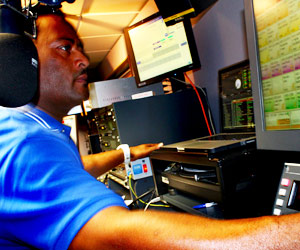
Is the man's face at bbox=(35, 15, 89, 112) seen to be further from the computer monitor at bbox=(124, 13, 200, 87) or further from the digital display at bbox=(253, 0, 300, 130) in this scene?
the digital display at bbox=(253, 0, 300, 130)

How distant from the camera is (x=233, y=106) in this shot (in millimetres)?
1010

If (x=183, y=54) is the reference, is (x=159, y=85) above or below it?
below

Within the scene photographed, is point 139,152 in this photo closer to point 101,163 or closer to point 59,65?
point 101,163

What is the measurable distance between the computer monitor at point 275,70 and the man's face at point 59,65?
613mm

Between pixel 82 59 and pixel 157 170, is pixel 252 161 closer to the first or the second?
pixel 157 170

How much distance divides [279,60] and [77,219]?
55 centimetres

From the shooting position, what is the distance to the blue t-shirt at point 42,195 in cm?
40

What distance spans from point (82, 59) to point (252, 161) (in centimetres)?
72

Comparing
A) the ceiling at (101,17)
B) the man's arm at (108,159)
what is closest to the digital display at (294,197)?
the man's arm at (108,159)

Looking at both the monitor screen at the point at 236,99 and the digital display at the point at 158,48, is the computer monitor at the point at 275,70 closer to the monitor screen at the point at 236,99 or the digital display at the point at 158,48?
the monitor screen at the point at 236,99

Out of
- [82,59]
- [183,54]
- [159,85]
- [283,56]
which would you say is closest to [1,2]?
[82,59]

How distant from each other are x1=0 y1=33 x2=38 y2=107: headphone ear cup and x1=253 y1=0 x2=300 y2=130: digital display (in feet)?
1.85

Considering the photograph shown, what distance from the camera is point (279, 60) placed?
562 mm

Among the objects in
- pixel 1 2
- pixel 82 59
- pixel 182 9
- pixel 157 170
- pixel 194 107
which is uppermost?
pixel 182 9
